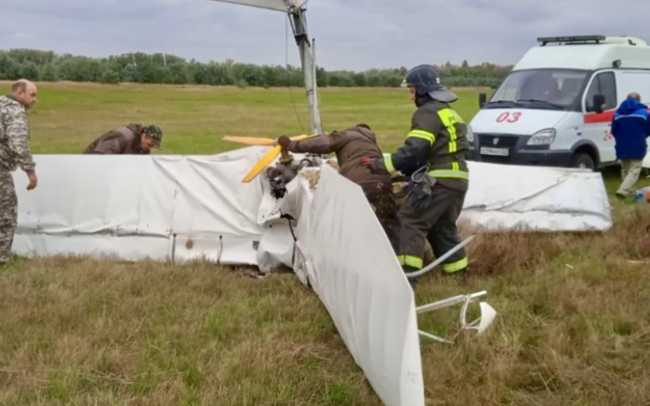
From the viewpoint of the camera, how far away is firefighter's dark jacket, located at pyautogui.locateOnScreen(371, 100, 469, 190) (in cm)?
530

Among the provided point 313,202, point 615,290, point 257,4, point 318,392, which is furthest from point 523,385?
point 257,4

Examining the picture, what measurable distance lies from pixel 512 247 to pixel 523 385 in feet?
8.46

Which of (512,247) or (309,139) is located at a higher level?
(309,139)

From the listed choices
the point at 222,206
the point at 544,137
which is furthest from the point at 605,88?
the point at 222,206

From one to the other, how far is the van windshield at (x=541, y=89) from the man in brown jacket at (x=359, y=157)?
18.6 feet

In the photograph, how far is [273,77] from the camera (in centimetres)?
1212

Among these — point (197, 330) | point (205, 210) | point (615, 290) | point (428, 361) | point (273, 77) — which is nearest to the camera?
point (428, 361)

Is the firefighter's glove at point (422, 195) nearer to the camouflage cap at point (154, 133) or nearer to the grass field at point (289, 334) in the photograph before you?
the grass field at point (289, 334)

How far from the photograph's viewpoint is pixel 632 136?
1012 cm

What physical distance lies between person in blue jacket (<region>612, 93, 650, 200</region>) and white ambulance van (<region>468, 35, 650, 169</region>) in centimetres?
65

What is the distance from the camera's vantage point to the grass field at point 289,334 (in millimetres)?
3777

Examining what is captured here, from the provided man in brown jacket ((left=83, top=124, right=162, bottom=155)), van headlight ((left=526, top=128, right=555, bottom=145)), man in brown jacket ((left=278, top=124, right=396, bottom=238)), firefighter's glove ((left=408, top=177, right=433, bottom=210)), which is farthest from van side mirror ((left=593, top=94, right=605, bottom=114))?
man in brown jacket ((left=83, top=124, right=162, bottom=155))

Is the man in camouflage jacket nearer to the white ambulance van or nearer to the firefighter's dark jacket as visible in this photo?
the firefighter's dark jacket

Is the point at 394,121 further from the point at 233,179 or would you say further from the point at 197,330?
the point at 197,330
